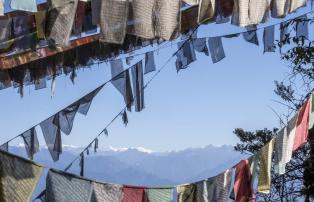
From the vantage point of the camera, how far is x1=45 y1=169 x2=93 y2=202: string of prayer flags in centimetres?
433

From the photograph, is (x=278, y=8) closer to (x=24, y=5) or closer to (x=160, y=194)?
(x=160, y=194)

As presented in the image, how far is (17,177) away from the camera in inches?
158

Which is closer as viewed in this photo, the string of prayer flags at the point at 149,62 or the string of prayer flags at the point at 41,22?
the string of prayer flags at the point at 41,22

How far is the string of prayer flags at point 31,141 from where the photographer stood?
5.91m

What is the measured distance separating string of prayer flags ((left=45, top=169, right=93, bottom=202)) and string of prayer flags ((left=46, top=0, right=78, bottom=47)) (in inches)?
40.8

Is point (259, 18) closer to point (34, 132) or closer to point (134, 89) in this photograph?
point (134, 89)

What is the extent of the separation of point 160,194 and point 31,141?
1641 millimetres

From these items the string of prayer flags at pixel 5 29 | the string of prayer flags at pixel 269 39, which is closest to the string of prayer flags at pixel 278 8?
the string of prayer flags at pixel 269 39

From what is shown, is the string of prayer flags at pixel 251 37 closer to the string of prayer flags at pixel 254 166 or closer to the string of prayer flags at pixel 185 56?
the string of prayer flags at pixel 185 56

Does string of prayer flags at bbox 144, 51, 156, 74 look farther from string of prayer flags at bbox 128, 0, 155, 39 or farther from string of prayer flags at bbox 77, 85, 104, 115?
string of prayer flags at bbox 128, 0, 155, 39

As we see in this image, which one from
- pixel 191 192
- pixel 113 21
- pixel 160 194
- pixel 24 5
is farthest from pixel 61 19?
pixel 191 192

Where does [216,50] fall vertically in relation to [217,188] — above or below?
above

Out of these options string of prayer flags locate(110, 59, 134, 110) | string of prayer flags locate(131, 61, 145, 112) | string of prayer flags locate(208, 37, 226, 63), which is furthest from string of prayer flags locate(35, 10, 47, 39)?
string of prayer flags locate(208, 37, 226, 63)

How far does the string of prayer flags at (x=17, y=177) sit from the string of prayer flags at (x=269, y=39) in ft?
13.3
